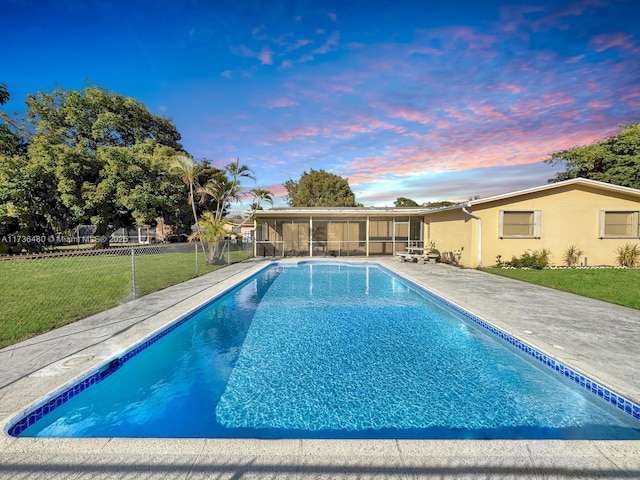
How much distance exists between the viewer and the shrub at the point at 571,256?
36.9 ft

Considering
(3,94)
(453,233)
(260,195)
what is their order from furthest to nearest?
(260,195)
(453,233)
(3,94)

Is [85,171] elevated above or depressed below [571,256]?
above

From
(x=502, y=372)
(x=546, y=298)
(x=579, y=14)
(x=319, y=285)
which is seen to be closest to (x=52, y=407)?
(x=502, y=372)

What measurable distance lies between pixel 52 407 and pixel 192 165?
13.6 metres

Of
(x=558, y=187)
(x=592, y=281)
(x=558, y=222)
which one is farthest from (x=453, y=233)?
(x=592, y=281)

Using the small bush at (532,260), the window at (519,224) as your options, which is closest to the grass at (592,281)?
the small bush at (532,260)

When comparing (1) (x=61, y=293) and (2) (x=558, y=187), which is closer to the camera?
(1) (x=61, y=293)

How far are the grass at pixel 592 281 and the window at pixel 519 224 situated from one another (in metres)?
1.56

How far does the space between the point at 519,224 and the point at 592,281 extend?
12.1ft

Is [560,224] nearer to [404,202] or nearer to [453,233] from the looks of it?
[453,233]

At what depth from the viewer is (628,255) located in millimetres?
11188

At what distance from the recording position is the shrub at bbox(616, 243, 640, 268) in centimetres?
1119

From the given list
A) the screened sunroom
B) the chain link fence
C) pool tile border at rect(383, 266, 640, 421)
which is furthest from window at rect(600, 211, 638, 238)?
the chain link fence

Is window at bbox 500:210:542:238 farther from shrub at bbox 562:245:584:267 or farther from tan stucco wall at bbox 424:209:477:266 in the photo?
shrub at bbox 562:245:584:267
